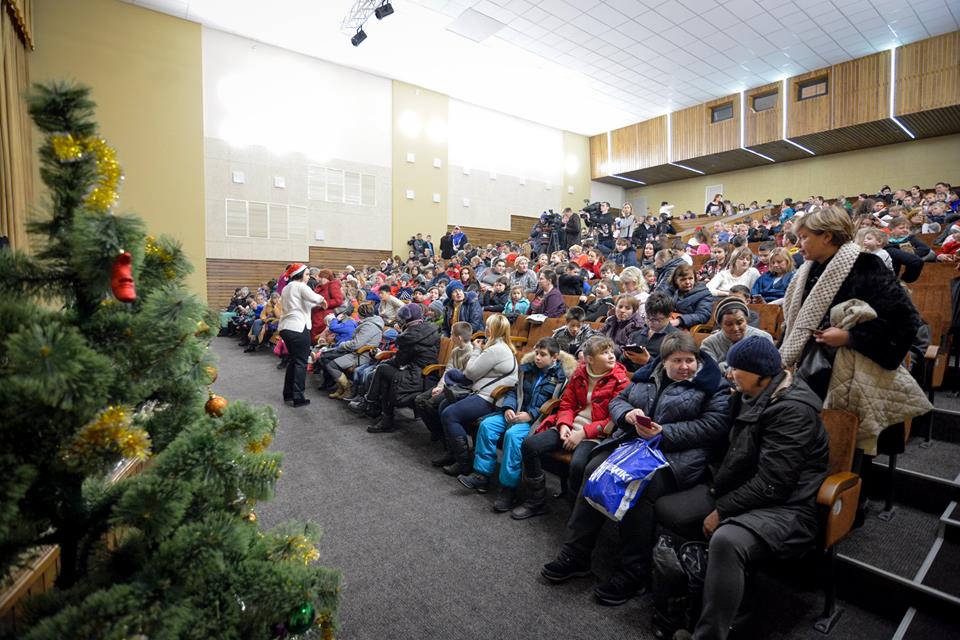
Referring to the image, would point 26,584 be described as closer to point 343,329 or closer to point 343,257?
point 343,329

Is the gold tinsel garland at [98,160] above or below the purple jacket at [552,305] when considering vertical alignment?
A: above

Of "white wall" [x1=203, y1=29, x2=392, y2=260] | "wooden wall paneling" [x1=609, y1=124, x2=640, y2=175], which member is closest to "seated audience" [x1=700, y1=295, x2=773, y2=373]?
"white wall" [x1=203, y1=29, x2=392, y2=260]

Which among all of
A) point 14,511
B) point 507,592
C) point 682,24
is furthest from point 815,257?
point 682,24

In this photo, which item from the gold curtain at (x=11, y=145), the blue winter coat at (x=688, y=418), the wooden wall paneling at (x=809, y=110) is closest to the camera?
the blue winter coat at (x=688, y=418)

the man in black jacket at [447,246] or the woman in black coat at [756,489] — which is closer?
the woman in black coat at [756,489]

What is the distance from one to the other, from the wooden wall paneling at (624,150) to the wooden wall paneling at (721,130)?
2471mm

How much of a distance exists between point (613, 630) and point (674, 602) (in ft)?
0.85

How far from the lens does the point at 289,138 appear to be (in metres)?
11.9

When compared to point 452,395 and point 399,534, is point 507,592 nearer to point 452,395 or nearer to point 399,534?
point 399,534

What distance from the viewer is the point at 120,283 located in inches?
33.6

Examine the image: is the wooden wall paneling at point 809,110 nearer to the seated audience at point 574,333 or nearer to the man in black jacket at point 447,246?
the man in black jacket at point 447,246

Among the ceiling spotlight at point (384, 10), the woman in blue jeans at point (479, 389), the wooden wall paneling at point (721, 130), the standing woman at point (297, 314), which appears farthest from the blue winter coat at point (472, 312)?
the wooden wall paneling at point (721, 130)

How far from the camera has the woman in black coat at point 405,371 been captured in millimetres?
4184

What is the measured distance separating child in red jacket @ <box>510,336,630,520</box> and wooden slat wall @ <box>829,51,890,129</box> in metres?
12.8
